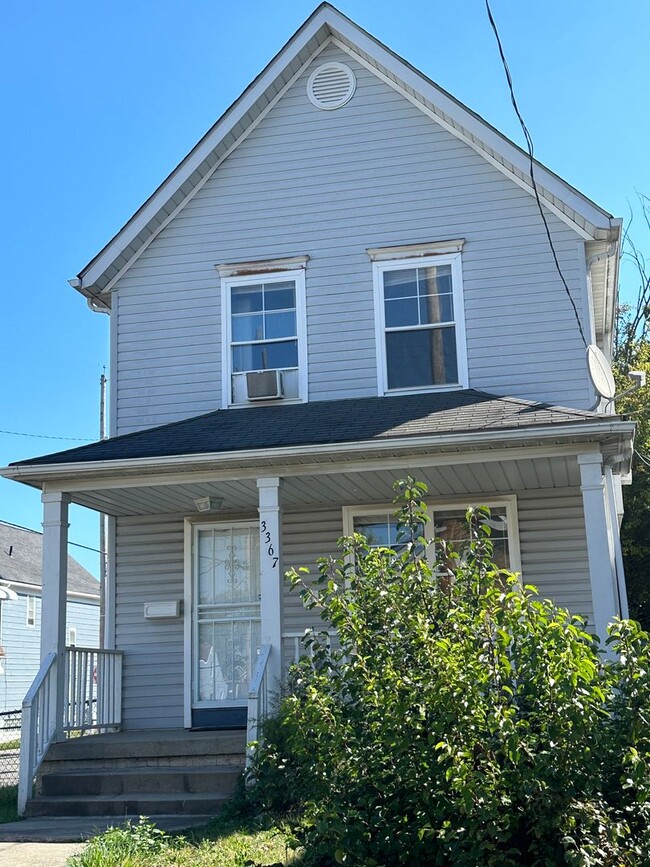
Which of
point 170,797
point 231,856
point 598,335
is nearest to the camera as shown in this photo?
point 231,856

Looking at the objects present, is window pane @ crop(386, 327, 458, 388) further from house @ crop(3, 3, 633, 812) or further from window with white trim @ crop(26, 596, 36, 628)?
window with white trim @ crop(26, 596, 36, 628)

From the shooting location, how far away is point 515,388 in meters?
10.9

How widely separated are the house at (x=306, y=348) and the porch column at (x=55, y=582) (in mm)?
27

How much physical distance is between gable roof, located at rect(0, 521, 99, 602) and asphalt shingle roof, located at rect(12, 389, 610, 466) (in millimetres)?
12505

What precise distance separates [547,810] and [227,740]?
465cm

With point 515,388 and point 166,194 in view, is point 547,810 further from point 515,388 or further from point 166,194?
point 166,194

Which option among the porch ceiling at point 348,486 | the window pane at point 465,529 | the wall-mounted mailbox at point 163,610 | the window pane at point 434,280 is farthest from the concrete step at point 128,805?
the window pane at point 434,280

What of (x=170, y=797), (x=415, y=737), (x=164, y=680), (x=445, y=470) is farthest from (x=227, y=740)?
(x=415, y=737)

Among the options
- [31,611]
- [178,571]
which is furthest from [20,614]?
[178,571]

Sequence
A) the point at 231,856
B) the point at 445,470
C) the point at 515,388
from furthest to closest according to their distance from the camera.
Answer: the point at 515,388 → the point at 445,470 → the point at 231,856

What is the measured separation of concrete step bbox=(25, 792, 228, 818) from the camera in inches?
333

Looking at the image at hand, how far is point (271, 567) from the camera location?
9438mm

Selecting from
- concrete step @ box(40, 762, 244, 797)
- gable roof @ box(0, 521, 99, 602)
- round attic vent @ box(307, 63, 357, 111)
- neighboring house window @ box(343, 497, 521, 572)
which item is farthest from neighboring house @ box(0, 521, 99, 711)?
round attic vent @ box(307, 63, 357, 111)

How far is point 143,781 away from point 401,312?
5571 millimetres
